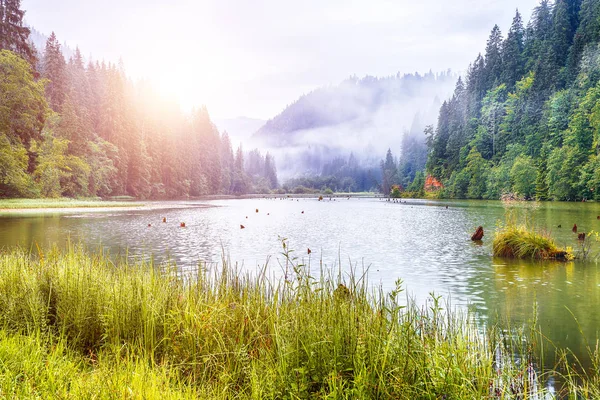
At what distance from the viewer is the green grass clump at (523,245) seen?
47.6 ft

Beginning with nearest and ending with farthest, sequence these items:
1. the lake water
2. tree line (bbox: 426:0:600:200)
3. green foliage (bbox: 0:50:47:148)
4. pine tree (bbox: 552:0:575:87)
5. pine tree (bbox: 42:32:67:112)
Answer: the lake water < green foliage (bbox: 0:50:47:148) < tree line (bbox: 426:0:600:200) < pine tree (bbox: 42:32:67:112) < pine tree (bbox: 552:0:575:87)

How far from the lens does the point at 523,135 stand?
68375 mm

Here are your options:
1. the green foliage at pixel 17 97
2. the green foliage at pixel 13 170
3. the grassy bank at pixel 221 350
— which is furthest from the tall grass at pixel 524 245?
the green foliage at pixel 17 97

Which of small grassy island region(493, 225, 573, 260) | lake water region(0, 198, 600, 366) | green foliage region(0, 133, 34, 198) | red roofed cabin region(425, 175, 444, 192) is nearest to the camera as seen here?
lake water region(0, 198, 600, 366)

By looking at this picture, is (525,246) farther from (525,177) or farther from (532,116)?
(532,116)

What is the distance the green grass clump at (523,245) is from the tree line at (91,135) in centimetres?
4072

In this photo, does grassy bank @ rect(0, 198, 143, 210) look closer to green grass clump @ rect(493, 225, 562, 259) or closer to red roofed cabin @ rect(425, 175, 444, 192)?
green grass clump @ rect(493, 225, 562, 259)

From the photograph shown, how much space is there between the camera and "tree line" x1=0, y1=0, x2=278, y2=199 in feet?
132

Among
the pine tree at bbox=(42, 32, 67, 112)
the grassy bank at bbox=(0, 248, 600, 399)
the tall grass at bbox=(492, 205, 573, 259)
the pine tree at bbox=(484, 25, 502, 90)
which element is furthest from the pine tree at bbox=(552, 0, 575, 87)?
the grassy bank at bbox=(0, 248, 600, 399)

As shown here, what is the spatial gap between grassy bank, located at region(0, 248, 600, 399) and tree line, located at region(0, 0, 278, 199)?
4003 centimetres

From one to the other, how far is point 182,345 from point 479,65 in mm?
99098

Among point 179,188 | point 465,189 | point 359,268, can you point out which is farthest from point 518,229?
point 179,188

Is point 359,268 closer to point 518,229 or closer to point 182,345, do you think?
point 518,229

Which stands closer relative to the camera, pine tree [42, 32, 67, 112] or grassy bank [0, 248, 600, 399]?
grassy bank [0, 248, 600, 399]
